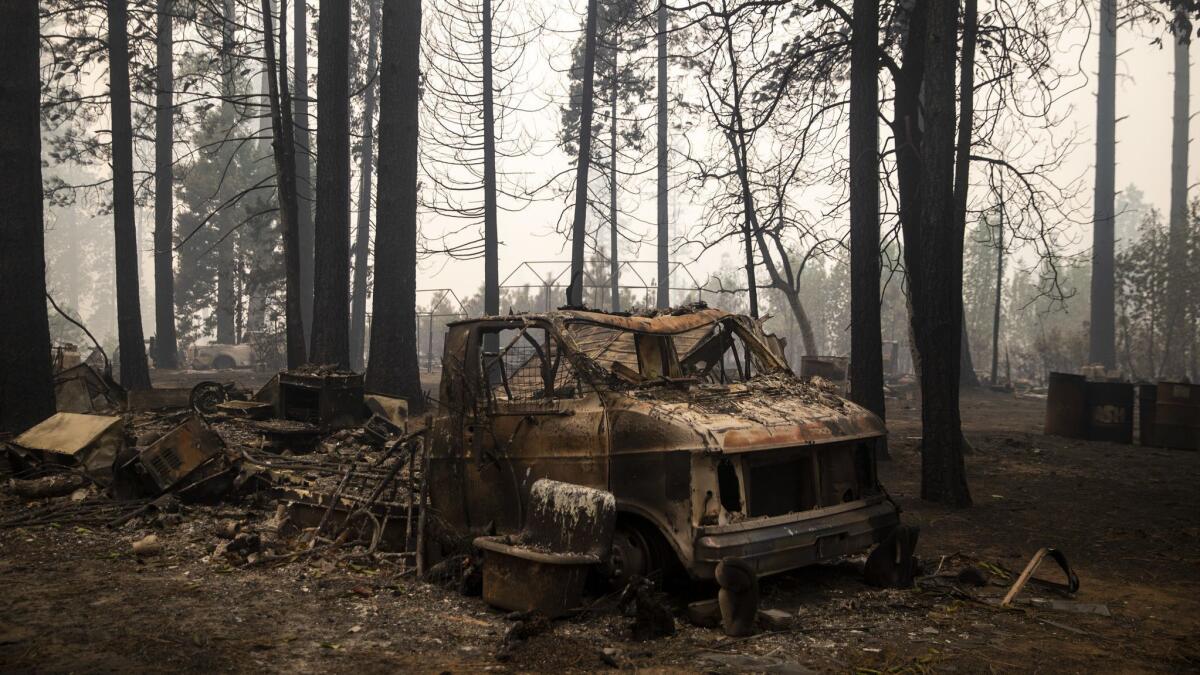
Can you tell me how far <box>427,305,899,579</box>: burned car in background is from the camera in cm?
542

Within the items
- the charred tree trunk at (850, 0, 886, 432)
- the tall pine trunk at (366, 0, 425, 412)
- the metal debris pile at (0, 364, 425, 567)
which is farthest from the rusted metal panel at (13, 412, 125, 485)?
the charred tree trunk at (850, 0, 886, 432)

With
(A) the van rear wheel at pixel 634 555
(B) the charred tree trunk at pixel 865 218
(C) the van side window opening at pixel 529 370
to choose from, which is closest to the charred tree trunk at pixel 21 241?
(C) the van side window opening at pixel 529 370

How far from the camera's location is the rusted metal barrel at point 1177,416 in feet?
46.4

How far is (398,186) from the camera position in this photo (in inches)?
683

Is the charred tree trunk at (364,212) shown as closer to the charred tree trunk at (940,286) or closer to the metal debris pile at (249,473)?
the metal debris pile at (249,473)

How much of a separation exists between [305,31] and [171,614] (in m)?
36.0

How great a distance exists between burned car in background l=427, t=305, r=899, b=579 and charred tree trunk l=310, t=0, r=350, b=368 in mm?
9783

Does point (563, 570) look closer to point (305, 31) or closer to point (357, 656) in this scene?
point (357, 656)

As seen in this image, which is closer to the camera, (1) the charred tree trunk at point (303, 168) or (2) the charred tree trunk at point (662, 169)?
(1) the charred tree trunk at point (303, 168)

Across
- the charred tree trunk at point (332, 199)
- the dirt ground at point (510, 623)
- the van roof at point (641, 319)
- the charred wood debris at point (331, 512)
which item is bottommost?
the dirt ground at point (510, 623)

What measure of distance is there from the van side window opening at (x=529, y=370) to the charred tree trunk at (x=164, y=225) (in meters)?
26.4

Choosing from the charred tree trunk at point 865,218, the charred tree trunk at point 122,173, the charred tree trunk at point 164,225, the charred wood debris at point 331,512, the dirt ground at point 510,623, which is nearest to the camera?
the dirt ground at point 510,623

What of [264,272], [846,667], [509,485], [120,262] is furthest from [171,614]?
[264,272]

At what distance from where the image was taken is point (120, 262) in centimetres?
2270
